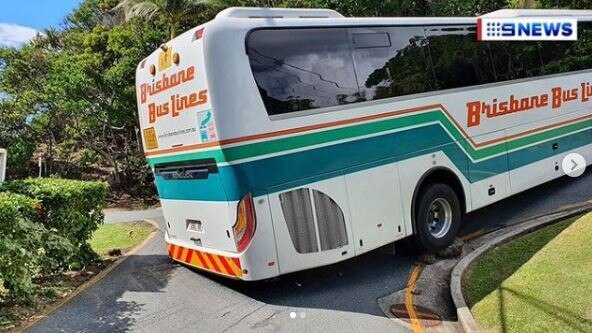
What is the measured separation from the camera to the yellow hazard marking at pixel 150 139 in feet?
22.8

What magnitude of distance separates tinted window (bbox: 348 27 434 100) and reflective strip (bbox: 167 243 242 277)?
2556mm

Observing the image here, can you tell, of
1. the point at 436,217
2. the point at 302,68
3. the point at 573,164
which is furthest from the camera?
the point at 573,164

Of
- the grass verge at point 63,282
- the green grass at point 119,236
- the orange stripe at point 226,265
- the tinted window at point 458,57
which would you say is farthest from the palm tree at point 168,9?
the orange stripe at point 226,265

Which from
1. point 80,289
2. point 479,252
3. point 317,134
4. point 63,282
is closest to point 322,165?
point 317,134

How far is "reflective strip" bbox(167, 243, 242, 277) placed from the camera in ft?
19.2

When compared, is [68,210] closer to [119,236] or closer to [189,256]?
[189,256]

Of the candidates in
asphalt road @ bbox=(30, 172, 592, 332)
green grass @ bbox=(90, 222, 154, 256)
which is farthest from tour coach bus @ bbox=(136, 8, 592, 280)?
green grass @ bbox=(90, 222, 154, 256)

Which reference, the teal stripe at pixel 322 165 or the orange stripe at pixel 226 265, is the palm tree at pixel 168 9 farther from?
the orange stripe at pixel 226 265

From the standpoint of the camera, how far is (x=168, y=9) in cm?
2017

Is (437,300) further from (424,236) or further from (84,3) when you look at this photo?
(84,3)

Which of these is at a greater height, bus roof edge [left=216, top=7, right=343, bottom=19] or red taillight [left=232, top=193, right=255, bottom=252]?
bus roof edge [left=216, top=7, right=343, bottom=19]

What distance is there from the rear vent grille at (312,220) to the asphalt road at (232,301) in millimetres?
681

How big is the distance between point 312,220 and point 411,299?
145 centimetres

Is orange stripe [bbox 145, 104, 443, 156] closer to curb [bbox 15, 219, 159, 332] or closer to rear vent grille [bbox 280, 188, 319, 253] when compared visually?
rear vent grille [bbox 280, 188, 319, 253]
